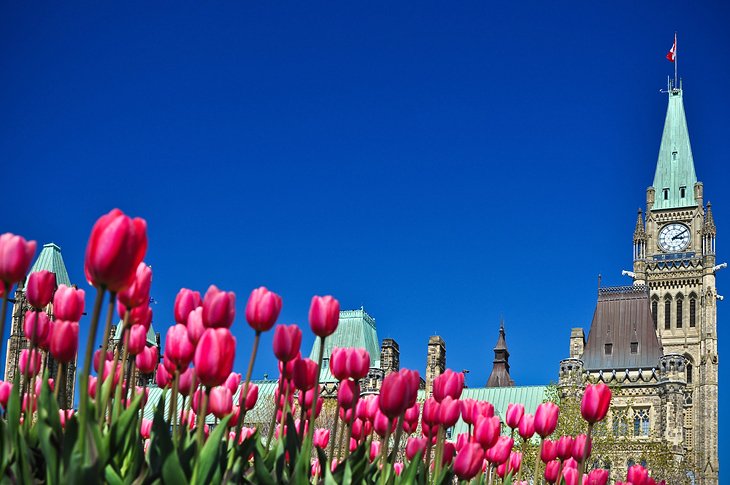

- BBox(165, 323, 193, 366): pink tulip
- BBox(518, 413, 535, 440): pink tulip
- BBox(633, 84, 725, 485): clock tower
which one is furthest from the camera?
BBox(633, 84, 725, 485): clock tower

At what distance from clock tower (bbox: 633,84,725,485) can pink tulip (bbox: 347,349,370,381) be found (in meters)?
69.9

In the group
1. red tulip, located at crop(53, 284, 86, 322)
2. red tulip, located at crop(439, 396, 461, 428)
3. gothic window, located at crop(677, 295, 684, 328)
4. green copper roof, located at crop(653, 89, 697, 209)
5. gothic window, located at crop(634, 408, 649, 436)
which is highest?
green copper roof, located at crop(653, 89, 697, 209)

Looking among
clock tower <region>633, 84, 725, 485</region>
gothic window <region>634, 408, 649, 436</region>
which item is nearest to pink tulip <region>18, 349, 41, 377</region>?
gothic window <region>634, 408, 649, 436</region>

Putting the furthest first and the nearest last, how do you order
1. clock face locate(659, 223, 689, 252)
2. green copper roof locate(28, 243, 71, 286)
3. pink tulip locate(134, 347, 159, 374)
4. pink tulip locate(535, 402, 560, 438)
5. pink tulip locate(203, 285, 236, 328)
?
clock face locate(659, 223, 689, 252) → green copper roof locate(28, 243, 71, 286) → pink tulip locate(535, 402, 560, 438) → pink tulip locate(134, 347, 159, 374) → pink tulip locate(203, 285, 236, 328)

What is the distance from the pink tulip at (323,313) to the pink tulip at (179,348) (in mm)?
585

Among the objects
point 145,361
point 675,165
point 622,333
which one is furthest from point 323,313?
point 675,165

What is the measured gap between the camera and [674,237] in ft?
280

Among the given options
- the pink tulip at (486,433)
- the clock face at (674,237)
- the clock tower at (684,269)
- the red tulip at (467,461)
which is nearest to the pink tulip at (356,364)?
the red tulip at (467,461)

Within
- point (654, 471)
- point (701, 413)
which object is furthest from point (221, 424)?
point (701, 413)

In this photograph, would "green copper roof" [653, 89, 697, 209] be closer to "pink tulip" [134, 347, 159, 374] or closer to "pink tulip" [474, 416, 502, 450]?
"pink tulip" [474, 416, 502, 450]

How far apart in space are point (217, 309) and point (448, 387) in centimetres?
166

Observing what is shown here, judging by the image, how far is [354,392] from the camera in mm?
4582

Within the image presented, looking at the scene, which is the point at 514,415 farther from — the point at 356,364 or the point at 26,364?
the point at 26,364

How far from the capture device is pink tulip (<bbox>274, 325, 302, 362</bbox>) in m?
4.25
